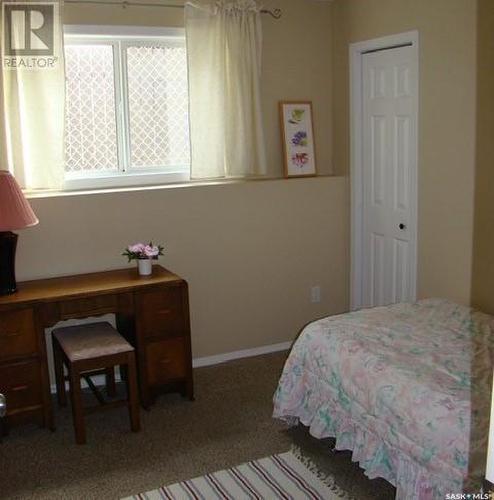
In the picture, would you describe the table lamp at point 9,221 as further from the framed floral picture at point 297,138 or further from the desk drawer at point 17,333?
the framed floral picture at point 297,138

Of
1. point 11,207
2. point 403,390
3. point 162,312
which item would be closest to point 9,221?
point 11,207

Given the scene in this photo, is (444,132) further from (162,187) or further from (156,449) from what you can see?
(156,449)

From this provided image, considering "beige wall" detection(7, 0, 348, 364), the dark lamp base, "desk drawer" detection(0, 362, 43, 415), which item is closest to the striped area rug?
"desk drawer" detection(0, 362, 43, 415)

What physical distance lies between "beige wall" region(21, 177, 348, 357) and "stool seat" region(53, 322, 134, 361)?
42 centimetres

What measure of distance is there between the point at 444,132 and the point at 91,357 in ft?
7.48

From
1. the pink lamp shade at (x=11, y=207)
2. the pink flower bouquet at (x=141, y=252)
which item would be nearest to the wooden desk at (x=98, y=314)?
the pink flower bouquet at (x=141, y=252)

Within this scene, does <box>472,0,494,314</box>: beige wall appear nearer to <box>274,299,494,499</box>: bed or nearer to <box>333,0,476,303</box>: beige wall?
<box>333,0,476,303</box>: beige wall

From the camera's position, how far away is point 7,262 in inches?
137

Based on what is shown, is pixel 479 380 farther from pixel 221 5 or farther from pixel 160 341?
pixel 221 5

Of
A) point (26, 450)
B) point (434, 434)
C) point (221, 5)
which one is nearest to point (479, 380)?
point (434, 434)

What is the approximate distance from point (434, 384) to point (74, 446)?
71.9 inches

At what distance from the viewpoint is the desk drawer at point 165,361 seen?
3.73 m

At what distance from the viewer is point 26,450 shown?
11.0 feet

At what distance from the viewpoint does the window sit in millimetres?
4090
